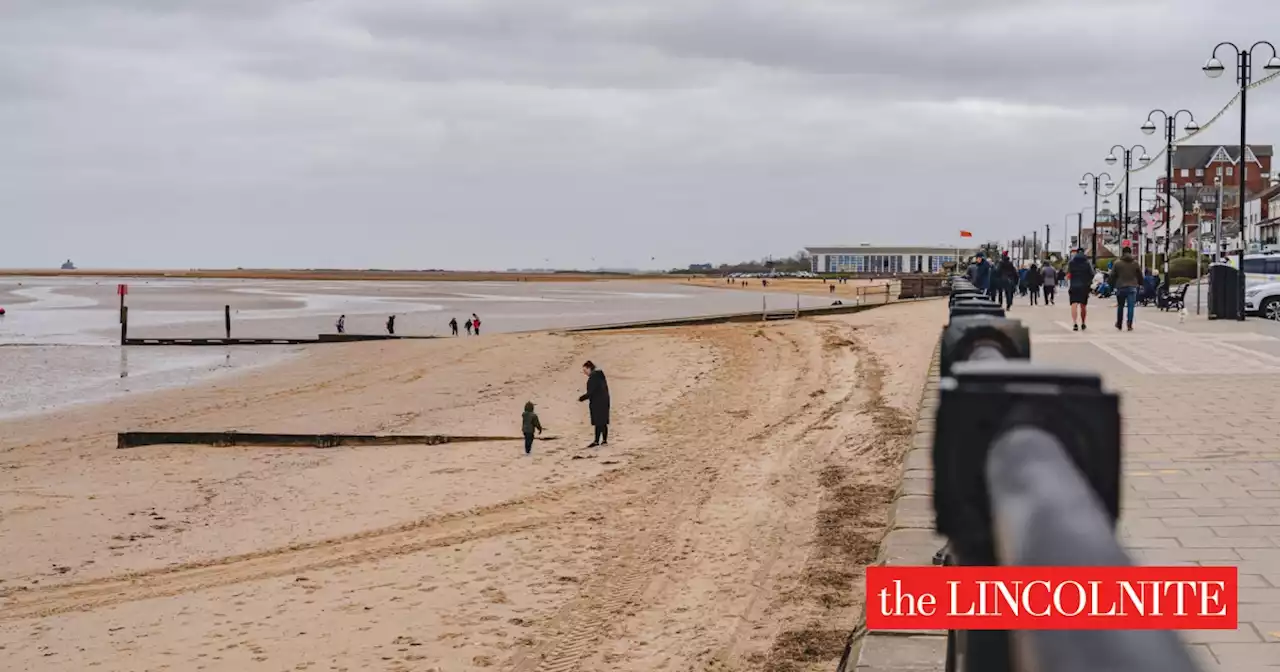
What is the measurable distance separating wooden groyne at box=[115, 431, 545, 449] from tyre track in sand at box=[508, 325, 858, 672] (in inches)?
133

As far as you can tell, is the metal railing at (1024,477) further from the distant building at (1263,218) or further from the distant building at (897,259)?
the distant building at (897,259)

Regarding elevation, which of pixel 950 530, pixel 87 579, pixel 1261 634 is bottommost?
pixel 87 579

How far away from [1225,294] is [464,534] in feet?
59.5

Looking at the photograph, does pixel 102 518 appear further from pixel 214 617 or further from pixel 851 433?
pixel 851 433

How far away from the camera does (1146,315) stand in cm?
2734

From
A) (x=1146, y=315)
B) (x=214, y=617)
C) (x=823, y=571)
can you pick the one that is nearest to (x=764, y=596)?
(x=823, y=571)

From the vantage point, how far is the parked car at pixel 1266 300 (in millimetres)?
25672

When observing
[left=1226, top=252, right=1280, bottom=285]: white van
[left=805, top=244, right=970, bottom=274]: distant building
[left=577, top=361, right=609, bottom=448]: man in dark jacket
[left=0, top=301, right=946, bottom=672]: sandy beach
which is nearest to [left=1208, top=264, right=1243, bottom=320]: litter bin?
[left=0, top=301, right=946, bottom=672]: sandy beach

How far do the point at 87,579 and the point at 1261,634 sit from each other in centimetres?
1134

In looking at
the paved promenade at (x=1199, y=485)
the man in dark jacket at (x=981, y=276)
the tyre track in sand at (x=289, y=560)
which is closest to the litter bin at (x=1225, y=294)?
the paved promenade at (x=1199, y=485)

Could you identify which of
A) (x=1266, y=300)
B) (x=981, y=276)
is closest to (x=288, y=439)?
(x=981, y=276)

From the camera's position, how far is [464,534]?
13.4m

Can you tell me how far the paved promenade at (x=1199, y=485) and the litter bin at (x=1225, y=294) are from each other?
7802mm

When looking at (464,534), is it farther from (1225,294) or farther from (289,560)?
(1225,294)
